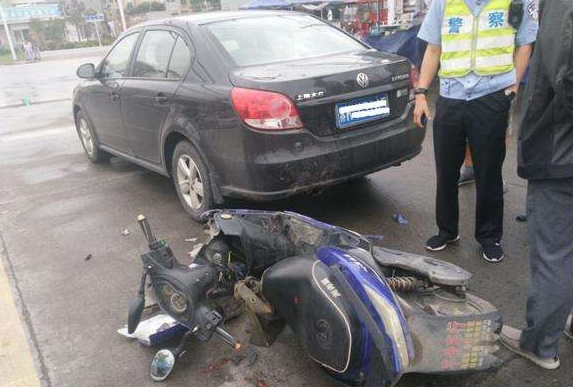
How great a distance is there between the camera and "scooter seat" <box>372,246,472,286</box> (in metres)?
2.26

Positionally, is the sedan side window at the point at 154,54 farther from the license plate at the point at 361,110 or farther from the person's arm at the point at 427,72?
the person's arm at the point at 427,72

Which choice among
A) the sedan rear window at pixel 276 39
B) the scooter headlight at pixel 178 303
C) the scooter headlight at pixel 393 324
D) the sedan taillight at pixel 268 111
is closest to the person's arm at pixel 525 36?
the sedan taillight at pixel 268 111

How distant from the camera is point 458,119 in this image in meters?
3.15

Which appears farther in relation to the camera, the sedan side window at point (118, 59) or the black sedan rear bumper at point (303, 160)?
the sedan side window at point (118, 59)

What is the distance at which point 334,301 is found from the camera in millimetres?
A: 1973

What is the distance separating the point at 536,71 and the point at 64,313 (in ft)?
9.47

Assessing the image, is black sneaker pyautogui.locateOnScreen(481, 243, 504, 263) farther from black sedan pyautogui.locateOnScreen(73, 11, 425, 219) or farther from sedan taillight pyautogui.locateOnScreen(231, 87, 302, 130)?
sedan taillight pyautogui.locateOnScreen(231, 87, 302, 130)

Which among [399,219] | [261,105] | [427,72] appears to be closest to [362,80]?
[427,72]

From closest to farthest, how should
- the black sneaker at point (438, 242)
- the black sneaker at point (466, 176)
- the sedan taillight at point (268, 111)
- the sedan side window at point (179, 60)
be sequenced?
the sedan taillight at point (268, 111), the black sneaker at point (438, 242), the sedan side window at point (179, 60), the black sneaker at point (466, 176)

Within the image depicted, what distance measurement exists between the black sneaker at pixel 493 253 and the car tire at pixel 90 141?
4.57 meters

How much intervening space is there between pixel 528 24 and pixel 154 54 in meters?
3.07

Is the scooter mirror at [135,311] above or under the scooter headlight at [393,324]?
under

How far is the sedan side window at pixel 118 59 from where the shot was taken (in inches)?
202

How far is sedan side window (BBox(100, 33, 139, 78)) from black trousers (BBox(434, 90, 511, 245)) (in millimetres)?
3223
